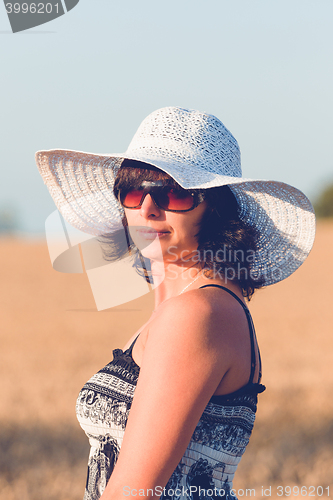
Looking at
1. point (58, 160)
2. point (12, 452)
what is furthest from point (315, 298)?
point (58, 160)

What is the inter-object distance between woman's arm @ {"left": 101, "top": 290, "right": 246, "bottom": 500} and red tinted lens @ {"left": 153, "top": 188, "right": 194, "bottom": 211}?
1.68 feet

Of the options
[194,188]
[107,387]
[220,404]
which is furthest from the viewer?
[194,188]

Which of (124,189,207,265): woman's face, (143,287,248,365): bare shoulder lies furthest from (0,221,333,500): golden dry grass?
(143,287,248,365): bare shoulder

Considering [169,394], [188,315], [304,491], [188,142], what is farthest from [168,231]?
[304,491]

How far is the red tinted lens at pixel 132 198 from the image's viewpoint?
1.91 metres

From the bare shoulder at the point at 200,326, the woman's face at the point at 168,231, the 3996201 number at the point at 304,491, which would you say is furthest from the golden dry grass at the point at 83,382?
the bare shoulder at the point at 200,326

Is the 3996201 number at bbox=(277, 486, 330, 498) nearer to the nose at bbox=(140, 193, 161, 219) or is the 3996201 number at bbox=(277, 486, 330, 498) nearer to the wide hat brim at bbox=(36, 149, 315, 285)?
the wide hat brim at bbox=(36, 149, 315, 285)

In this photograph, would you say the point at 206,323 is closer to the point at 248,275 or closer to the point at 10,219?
the point at 248,275

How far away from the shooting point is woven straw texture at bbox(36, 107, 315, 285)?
1.94m

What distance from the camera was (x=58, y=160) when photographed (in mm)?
2510

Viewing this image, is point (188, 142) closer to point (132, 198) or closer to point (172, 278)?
point (132, 198)

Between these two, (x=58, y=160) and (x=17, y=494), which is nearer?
(x=58, y=160)

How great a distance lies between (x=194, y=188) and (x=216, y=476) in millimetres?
961

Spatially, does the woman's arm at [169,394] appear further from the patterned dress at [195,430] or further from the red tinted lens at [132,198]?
the red tinted lens at [132,198]
